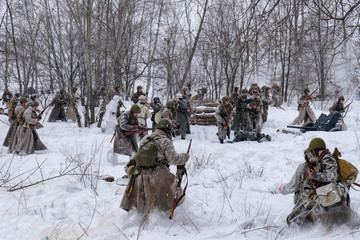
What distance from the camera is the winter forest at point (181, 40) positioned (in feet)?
12.6

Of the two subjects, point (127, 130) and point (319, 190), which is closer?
point (319, 190)

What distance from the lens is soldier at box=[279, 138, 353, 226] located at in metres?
3.19

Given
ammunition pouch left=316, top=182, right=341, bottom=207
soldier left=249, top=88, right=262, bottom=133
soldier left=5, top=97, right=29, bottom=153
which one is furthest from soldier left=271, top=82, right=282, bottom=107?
ammunition pouch left=316, top=182, right=341, bottom=207

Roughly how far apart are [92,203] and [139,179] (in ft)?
3.76

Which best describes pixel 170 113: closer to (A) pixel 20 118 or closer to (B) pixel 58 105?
(A) pixel 20 118

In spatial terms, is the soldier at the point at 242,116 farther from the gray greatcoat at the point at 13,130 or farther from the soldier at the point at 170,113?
the gray greatcoat at the point at 13,130

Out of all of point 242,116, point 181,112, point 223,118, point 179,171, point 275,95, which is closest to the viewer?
point 179,171

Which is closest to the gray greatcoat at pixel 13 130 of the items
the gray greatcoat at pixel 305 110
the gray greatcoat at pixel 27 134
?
the gray greatcoat at pixel 27 134

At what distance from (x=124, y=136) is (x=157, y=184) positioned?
307cm

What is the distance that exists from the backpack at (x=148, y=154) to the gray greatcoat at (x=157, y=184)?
5 centimetres

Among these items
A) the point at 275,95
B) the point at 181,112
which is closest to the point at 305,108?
the point at 275,95

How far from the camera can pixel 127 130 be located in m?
6.61

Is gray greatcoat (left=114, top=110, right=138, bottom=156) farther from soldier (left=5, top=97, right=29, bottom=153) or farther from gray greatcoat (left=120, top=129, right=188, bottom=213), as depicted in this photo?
Result: soldier (left=5, top=97, right=29, bottom=153)

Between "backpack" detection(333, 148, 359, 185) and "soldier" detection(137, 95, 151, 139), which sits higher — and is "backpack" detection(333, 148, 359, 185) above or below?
below
